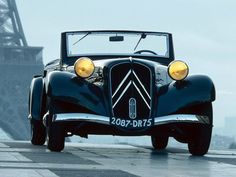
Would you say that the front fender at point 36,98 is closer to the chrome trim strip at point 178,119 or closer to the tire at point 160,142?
the tire at point 160,142

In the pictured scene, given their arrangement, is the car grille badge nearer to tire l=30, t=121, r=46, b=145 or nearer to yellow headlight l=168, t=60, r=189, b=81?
yellow headlight l=168, t=60, r=189, b=81

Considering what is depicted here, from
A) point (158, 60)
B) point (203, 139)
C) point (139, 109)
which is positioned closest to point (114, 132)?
point (139, 109)

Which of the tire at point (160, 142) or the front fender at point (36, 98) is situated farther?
the tire at point (160, 142)

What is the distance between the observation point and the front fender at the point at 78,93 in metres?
8.12

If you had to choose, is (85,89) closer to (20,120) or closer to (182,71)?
(182,71)

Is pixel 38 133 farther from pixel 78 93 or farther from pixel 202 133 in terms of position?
pixel 202 133

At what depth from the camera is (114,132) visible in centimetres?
813

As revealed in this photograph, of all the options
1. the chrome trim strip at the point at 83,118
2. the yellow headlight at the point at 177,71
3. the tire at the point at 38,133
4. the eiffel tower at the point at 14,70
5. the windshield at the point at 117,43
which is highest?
the windshield at the point at 117,43

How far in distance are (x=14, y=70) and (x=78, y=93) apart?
53758 mm

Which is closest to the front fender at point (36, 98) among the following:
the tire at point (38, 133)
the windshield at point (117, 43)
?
the tire at point (38, 133)

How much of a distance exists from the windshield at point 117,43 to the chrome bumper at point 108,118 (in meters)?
2.24

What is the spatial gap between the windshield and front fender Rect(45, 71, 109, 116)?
1955mm

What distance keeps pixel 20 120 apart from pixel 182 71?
55.5m

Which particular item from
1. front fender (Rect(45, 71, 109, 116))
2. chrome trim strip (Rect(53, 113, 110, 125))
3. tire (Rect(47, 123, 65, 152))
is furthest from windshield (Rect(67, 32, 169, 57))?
chrome trim strip (Rect(53, 113, 110, 125))
